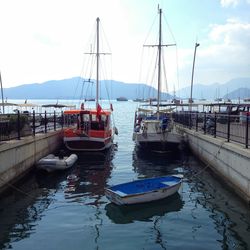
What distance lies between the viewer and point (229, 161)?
14.8m

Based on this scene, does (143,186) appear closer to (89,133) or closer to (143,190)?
(143,190)

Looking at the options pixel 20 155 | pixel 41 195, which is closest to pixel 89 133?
pixel 20 155

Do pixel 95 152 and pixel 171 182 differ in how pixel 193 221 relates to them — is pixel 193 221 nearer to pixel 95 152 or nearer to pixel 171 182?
pixel 171 182

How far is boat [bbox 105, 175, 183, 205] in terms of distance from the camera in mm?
12148

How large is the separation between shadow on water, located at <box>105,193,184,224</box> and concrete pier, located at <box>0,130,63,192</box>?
4.10 m

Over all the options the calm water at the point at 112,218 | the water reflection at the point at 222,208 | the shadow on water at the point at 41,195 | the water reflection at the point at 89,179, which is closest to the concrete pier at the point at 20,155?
the shadow on water at the point at 41,195

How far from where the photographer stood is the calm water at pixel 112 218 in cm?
951

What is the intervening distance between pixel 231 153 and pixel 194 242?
5723 mm

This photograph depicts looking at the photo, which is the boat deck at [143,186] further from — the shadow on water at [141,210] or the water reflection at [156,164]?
the water reflection at [156,164]

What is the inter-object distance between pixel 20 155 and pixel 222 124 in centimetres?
1269

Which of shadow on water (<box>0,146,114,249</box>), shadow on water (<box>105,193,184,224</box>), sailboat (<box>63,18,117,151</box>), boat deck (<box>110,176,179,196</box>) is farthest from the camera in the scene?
sailboat (<box>63,18,117,151</box>)

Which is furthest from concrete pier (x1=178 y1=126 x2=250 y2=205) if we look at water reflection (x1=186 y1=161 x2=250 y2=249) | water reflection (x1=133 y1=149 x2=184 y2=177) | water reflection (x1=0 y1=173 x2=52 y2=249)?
water reflection (x1=0 y1=173 x2=52 y2=249)

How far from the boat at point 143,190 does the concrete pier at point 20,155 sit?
401 cm

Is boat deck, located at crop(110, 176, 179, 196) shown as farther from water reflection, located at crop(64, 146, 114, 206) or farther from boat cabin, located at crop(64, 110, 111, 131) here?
boat cabin, located at crop(64, 110, 111, 131)
